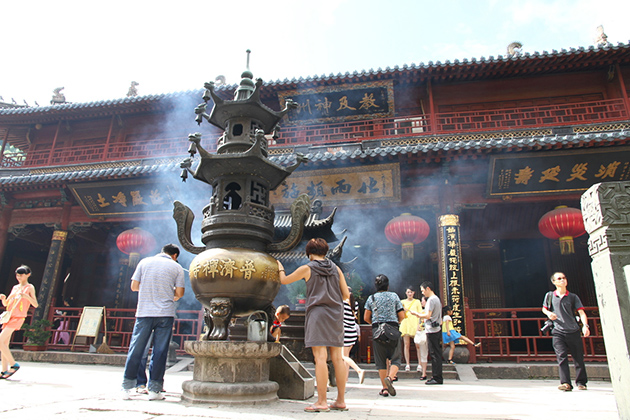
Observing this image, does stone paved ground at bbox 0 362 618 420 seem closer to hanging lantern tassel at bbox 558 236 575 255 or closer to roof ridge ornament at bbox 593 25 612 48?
hanging lantern tassel at bbox 558 236 575 255

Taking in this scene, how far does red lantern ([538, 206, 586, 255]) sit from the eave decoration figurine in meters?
6.53

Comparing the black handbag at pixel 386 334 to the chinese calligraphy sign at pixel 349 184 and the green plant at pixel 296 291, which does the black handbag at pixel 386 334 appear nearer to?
the green plant at pixel 296 291

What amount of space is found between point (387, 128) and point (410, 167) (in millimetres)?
1556

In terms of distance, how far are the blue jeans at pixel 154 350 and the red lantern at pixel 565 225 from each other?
768 cm

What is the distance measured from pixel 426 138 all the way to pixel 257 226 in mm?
6652

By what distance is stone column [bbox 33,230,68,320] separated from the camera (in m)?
9.41

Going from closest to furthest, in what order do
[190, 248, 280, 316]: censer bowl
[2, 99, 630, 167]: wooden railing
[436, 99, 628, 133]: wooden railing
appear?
[190, 248, 280, 316]: censer bowl → [436, 99, 628, 133]: wooden railing → [2, 99, 630, 167]: wooden railing

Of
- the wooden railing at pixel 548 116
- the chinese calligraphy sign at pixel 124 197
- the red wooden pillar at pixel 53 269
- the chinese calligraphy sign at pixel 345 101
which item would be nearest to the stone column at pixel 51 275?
the red wooden pillar at pixel 53 269

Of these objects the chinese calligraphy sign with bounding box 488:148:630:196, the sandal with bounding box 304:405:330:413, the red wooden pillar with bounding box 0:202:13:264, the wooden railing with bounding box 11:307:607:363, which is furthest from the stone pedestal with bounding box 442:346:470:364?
the red wooden pillar with bounding box 0:202:13:264

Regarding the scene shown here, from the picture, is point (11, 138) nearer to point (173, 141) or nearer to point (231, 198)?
point (173, 141)

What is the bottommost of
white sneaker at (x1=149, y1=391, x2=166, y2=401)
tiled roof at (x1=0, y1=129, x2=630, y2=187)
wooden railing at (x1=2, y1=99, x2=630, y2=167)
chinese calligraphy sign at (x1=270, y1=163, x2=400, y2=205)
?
white sneaker at (x1=149, y1=391, x2=166, y2=401)

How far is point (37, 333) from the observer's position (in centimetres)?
856

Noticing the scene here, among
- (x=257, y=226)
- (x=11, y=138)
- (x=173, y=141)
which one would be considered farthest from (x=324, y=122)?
(x=11, y=138)

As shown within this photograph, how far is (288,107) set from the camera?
386 centimetres
